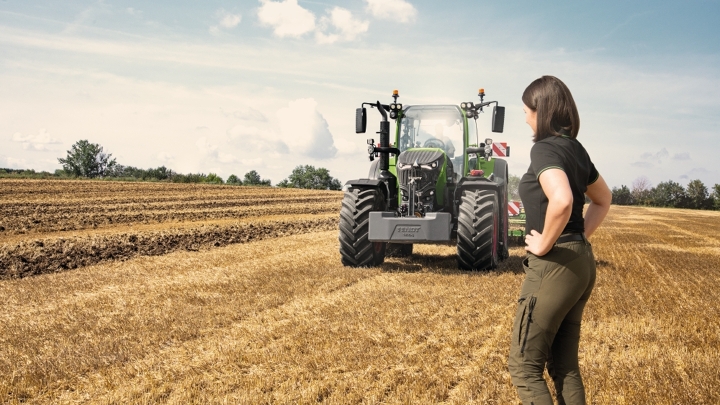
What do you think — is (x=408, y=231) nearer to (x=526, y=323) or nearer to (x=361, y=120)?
(x=361, y=120)

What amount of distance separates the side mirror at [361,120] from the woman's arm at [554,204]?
22.6 ft

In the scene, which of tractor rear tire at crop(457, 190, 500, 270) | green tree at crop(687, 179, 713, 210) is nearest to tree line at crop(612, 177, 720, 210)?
green tree at crop(687, 179, 713, 210)

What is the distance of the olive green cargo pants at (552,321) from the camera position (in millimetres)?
2600

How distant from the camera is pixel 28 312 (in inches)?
268

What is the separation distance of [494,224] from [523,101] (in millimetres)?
6434

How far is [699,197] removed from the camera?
53.9 m

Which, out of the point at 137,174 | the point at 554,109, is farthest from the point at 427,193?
the point at 137,174

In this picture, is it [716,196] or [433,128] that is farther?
[716,196]

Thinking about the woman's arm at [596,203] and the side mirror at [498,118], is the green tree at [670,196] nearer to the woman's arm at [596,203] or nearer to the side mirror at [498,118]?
the side mirror at [498,118]

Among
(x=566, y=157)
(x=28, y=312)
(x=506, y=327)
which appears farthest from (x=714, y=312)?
(x=28, y=312)

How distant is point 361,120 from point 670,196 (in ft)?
174

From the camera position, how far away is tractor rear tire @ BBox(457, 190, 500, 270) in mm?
8742

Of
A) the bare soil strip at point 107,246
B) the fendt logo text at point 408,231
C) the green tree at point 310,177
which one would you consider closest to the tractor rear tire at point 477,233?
the fendt logo text at point 408,231

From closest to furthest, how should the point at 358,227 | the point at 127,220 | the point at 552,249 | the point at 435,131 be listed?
the point at 552,249 < the point at 358,227 < the point at 435,131 < the point at 127,220
